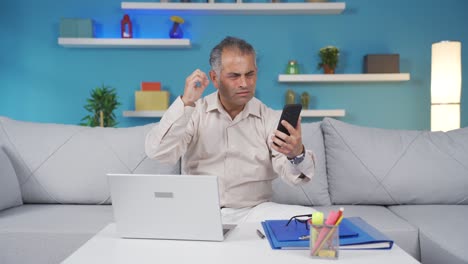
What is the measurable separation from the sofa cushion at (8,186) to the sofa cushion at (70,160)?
Answer: 0.28 feet

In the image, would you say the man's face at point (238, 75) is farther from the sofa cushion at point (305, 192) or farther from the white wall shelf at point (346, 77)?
the white wall shelf at point (346, 77)

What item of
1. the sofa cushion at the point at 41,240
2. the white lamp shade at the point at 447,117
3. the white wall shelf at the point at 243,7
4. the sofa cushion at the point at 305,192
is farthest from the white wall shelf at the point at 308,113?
the sofa cushion at the point at 41,240

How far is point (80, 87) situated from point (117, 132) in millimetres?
1316

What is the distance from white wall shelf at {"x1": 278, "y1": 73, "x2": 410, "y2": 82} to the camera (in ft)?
10.8

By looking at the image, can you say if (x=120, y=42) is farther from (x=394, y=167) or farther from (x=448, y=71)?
(x=448, y=71)

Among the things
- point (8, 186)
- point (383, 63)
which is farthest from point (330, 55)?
point (8, 186)

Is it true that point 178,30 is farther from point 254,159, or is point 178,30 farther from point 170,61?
point 254,159

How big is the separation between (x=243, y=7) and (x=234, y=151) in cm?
186

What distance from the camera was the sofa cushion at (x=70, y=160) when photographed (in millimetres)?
2201

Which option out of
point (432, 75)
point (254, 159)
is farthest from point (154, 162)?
point (432, 75)

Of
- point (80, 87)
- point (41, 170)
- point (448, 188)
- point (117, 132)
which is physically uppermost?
point (80, 87)

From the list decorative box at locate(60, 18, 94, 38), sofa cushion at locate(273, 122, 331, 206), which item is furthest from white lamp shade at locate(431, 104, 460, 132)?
decorative box at locate(60, 18, 94, 38)

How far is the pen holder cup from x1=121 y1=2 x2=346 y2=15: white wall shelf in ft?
8.51

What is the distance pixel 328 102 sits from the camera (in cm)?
347
